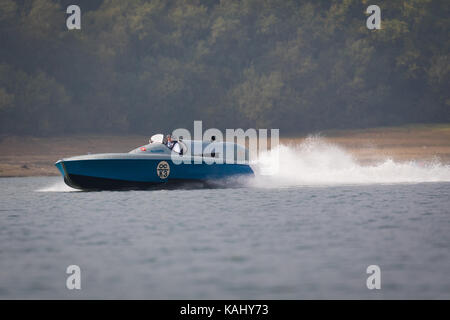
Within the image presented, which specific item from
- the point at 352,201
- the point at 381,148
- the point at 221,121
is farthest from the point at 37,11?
the point at 352,201

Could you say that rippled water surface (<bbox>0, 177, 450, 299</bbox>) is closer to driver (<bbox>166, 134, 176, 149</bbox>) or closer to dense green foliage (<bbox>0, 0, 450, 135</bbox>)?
driver (<bbox>166, 134, 176, 149</bbox>)

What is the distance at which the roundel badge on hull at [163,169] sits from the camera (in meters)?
24.5

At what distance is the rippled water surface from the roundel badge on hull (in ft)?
6.44

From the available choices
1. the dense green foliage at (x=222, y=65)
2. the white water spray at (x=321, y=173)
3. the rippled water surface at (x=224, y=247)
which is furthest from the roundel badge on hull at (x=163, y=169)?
the dense green foliage at (x=222, y=65)

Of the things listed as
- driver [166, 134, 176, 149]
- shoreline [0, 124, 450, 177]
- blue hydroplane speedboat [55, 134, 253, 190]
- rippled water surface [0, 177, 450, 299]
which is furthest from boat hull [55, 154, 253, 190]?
shoreline [0, 124, 450, 177]

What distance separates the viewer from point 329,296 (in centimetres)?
931

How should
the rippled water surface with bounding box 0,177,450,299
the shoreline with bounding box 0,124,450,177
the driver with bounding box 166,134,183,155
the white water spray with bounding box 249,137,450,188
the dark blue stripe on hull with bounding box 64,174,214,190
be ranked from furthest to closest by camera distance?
the shoreline with bounding box 0,124,450,177, the white water spray with bounding box 249,137,450,188, the driver with bounding box 166,134,183,155, the dark blue stripe on hull with bounding box 64,174,214,190, the rippled water surface with bounding box 0,177,450,299

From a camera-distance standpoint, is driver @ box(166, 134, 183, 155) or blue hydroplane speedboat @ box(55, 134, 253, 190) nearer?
blue hydroplane speedboat @ box(55, 134, 253, 190)

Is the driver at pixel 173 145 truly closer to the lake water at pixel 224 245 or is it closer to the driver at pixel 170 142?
the driver at pixel 170 142

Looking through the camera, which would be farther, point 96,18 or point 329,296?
point 96,18

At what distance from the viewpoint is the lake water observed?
32.3 feet

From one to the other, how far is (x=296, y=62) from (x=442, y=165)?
23.8 metres

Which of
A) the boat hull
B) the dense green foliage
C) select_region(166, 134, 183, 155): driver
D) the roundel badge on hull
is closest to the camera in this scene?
the boat hull
